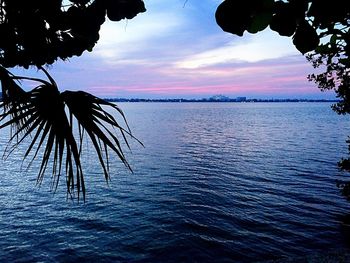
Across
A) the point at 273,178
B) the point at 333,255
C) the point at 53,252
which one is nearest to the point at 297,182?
the point at 273,178

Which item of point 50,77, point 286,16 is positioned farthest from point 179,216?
point 286,16

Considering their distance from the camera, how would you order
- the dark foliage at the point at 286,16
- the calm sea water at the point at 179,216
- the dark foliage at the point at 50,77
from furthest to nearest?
1. the calm sea water at the point at 179,216
2. the dark foliage at the point at 50,77
3. the dark foliage at the point at 286,16

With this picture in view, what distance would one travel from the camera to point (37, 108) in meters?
2.90

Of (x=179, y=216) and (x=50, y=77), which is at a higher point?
(x=50, y=77)

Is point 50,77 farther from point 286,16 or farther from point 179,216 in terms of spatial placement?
point 179,216

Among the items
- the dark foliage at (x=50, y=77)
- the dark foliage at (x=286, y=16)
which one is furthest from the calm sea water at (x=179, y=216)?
the dark foliage at (x=286, y=16)

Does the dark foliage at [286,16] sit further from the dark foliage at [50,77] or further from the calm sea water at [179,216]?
the calm sea water at [179,216]

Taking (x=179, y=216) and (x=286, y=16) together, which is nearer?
(x=286, y=16)

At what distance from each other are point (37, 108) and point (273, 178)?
3145 centimetres

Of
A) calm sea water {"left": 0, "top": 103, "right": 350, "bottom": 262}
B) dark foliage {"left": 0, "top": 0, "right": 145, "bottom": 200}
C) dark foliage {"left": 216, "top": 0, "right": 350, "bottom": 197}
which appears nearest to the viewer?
dark foliage {"left": 216, "top": 0, "right": 350, "bottom": 197}

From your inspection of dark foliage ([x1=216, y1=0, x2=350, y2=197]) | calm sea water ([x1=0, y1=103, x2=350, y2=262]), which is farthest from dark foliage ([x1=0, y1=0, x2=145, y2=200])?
calm sea water ([x1=0, y1=103, x2=350, y2=262])

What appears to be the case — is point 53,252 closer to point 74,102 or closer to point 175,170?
point 74,102

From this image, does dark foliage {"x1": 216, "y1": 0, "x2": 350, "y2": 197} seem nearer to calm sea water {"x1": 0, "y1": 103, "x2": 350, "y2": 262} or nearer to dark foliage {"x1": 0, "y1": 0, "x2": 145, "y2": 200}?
dark foliage {"x1": 0, "y1": 0, "x2": 145, "y2": 200}

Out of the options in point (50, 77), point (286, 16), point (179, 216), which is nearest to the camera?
point (286, 16)
